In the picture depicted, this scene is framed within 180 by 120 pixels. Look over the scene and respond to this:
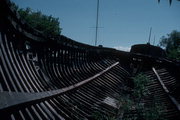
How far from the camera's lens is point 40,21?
178ft

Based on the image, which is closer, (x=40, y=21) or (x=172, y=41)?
(x=40, y=21)

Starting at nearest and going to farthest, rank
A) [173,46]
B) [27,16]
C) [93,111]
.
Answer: [93,111] < [27,16] < [173,46]

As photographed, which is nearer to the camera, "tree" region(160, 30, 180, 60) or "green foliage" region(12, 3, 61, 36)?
"green foliage" region(12, 3, 61, 36)

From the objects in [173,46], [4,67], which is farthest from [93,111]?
[173,46]

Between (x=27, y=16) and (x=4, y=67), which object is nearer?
(x=4, y=67)

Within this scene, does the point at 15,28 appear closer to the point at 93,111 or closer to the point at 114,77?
the point at 93,111

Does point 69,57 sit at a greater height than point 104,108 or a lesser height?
greater

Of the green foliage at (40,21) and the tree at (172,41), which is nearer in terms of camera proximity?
the green foliage at (40,21)

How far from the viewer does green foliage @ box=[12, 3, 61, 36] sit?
172 feet

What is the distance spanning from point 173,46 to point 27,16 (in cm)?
4452

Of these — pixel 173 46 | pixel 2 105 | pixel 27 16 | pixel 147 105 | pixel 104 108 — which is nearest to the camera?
pixel 2 105

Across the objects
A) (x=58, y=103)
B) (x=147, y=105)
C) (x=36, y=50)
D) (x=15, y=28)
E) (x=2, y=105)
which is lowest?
(x=147, y=105)

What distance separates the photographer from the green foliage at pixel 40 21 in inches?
2062

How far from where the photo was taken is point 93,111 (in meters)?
5.80
